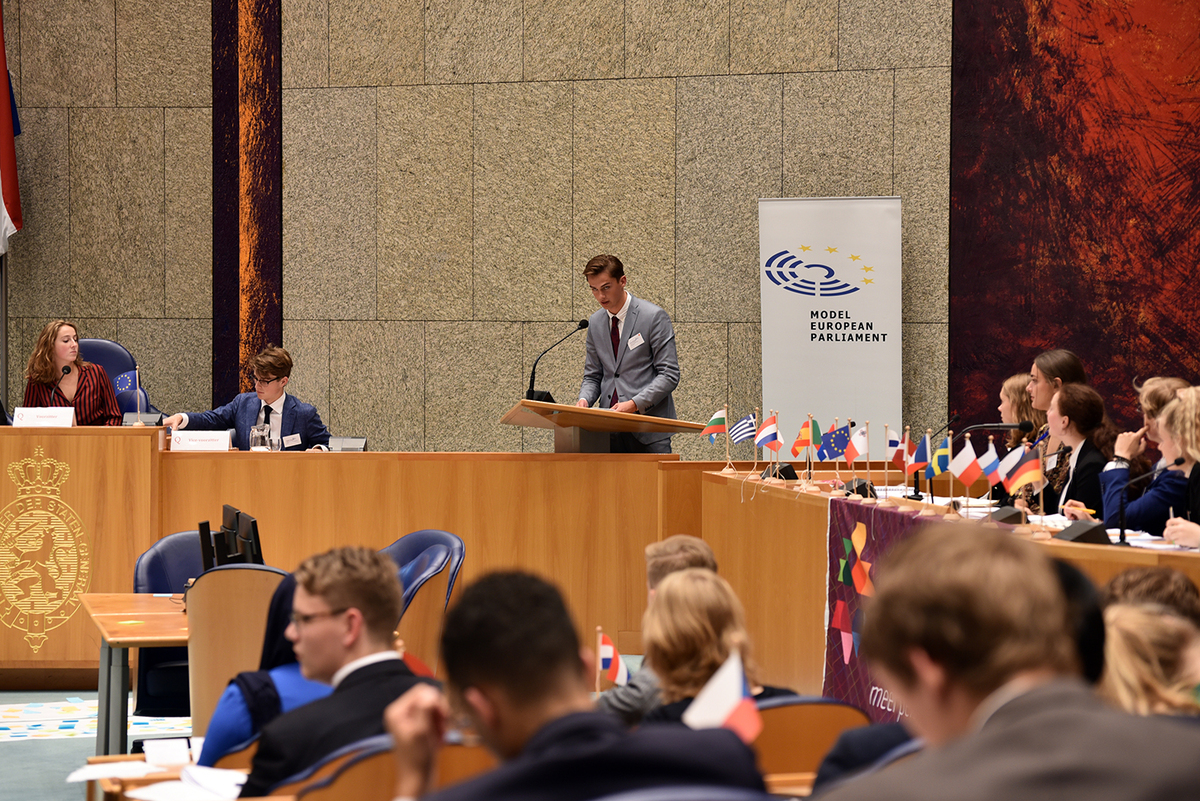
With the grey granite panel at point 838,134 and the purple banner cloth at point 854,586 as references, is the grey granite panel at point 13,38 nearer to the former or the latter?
the grey granite panel at point 838,134

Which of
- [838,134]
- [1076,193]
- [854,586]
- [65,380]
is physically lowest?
[854,586]

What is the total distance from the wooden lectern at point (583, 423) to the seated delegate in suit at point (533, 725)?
4233 millimetres

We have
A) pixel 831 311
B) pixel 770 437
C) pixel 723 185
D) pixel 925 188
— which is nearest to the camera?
pixel 770 437

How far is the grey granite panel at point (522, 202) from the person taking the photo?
893cm

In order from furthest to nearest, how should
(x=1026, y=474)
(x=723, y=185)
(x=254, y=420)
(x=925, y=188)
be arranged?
(x=723, y=185) < (x=925, y=188) < (x=254, y=420) < (x=1026, y=474)

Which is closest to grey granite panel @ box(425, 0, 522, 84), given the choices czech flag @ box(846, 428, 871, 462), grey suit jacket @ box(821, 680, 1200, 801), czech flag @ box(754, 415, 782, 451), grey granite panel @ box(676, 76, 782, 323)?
grey granite panel @ box(676, 76, 782, 323)

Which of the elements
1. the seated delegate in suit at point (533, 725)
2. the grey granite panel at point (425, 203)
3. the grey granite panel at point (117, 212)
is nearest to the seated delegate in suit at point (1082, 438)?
the seated delegate in suit at point (533, 725)

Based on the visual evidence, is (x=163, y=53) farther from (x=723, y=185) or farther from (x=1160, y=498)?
(x=1160, y=498)

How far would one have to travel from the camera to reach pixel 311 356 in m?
9.03

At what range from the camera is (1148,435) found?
15.4ft

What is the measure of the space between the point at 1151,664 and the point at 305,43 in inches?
327

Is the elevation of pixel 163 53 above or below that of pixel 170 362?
above

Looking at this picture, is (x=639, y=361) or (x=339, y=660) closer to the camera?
(x=339, y=660)

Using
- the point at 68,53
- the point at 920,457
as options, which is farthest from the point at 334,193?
the point at 920,457
